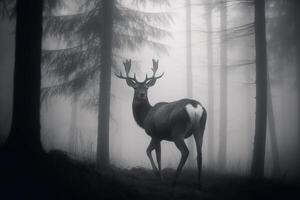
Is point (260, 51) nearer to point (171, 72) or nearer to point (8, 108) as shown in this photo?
point (8, 108)

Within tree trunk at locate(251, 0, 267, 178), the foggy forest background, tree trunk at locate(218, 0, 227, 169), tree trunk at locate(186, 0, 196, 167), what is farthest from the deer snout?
tree trunk at locate(218, 0, 227, 169)

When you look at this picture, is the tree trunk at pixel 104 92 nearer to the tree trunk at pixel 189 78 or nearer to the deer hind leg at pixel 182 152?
the deer hind leg at pixel 182 152

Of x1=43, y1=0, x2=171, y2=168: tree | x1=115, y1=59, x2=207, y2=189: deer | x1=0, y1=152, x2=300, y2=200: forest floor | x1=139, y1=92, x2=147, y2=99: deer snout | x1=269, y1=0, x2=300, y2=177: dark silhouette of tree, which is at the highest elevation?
x1=269, y1=0, x2=300, y2=177: dark silhouette of tree

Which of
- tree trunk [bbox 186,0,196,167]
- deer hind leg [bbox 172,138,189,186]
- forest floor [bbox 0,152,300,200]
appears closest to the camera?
forest floor [bbox 0,152,300,200]

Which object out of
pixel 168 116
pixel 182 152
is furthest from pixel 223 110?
pixel 182 152

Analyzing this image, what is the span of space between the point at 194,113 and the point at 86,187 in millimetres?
3284

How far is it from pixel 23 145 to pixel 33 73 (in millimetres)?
1527

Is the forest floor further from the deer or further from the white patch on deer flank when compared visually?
the white patch on deer flank

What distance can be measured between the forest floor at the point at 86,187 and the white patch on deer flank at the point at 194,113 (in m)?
1.56

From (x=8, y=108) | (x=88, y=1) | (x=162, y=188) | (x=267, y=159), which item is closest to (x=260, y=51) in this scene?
(x=162, y=188)

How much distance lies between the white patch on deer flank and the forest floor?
156cm

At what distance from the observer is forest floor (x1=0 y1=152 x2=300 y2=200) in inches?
196

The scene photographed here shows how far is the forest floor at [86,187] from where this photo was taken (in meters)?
4.97

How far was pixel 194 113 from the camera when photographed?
7.45 metres
